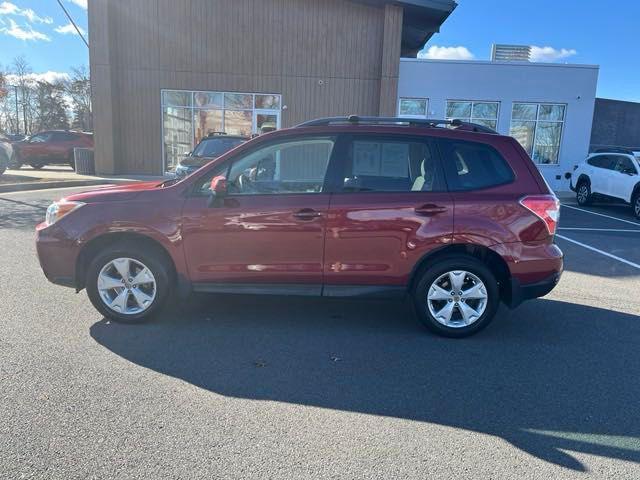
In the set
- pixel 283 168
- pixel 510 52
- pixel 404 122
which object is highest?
pixel 510 52

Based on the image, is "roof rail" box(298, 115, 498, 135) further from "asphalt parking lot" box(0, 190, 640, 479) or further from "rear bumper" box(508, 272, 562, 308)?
"asphalt parking lot" box(0, 190, 640, 479)

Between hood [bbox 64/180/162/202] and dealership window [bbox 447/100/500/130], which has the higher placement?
dealership window [bbox 447/100/500/130]

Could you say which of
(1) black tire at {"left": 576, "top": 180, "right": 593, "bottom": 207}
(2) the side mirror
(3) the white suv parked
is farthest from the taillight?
(1) black tire at {"left": 576, "top": 180, "right": 593, "bottom": 207}

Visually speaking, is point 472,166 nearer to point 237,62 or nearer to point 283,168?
point 283,168

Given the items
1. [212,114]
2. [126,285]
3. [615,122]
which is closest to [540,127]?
[212,114]

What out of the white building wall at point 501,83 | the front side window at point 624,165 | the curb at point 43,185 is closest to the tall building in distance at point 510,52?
the white building wall at point 501,83

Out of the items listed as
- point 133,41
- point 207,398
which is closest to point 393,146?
point 207,398

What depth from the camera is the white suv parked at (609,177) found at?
13383mm

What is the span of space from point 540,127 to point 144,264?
17618mm

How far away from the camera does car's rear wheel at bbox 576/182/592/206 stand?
1522 cm

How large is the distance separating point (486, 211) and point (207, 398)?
2782mm

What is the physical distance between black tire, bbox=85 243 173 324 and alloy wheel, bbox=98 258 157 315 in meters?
0.03

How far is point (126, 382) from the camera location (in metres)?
3.48

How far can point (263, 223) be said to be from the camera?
170 inches
